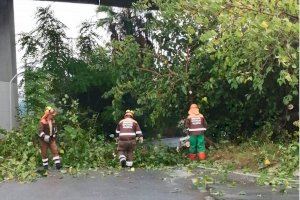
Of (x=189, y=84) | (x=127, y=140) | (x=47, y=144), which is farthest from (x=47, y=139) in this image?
(x=189, y=84)

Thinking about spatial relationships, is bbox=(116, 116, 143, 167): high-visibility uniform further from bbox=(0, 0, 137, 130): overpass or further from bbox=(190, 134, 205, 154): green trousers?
bbox=(0, 0, 137, 130): overpass

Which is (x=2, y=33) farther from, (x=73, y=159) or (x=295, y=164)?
(x=295, y=164)

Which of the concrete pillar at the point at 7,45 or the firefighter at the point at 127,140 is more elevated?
the concrete pillar at the point at 7,45

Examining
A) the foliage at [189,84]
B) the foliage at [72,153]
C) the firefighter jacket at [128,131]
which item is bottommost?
the foliage at [72,153]

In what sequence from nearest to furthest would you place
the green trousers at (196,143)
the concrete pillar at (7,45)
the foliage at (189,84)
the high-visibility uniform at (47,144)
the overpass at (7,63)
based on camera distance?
the high-visibility uniform at (47,144), the green trousers at (196,143), the foliage at (189,84), the overpass at (7,63), the concrete pillar at (7,45)

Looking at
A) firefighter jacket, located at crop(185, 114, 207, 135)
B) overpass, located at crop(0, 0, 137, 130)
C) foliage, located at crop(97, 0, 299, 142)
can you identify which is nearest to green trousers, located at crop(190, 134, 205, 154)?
firefighter jacket, located at crop(185, 114, 207, 135)

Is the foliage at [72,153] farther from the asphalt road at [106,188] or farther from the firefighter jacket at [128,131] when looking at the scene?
the asphalt road at [106,188]

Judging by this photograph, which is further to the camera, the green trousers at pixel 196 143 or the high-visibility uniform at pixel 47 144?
the green trousers at pixel 196 143

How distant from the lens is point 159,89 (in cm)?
1612

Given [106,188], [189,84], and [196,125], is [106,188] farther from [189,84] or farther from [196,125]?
[189,84]

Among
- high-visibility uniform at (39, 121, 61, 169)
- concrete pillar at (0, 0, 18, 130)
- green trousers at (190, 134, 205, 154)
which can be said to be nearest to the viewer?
high-visibility uniform at (39, 121, 61, 169)

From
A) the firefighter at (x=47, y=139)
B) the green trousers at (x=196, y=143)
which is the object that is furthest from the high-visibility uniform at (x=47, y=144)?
the green trousers at (x=196, y=143)

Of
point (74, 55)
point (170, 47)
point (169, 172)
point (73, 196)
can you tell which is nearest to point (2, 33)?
point (74, 55)

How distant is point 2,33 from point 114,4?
302 inches
